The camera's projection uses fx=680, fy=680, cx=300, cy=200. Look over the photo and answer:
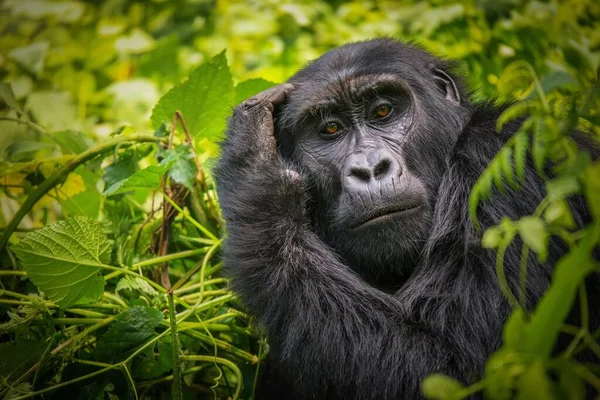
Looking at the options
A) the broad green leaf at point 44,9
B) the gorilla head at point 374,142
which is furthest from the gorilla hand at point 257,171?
the broad green leaf at point 44,9

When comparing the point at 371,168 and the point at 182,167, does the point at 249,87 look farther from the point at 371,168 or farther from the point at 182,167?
the point at 371,168

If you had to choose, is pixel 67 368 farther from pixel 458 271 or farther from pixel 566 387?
pixel 566 387

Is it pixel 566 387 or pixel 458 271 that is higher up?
pixel 566 387

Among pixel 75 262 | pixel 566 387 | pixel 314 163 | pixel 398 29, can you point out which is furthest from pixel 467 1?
pixel 566 387

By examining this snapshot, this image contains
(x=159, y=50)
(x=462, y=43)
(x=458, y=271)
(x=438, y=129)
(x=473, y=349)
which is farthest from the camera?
(x=159, y=50)

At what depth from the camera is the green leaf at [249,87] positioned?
166 inches

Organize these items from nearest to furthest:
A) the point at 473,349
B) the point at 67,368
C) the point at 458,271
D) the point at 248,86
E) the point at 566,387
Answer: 1. the point at 566,387
2. the point at 473,349
3. the point at 458,271
4. the point at 67,368
5. the point at 248,86

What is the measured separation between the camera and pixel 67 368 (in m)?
3.15

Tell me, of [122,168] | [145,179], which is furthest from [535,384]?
[122,168]

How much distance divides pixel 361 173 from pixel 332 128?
20.4 inches

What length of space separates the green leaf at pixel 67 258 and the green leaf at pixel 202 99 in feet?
3.35

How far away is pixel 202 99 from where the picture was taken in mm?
3988

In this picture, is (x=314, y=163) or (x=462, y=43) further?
(x=462, y=43)

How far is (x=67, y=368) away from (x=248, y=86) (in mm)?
1994
